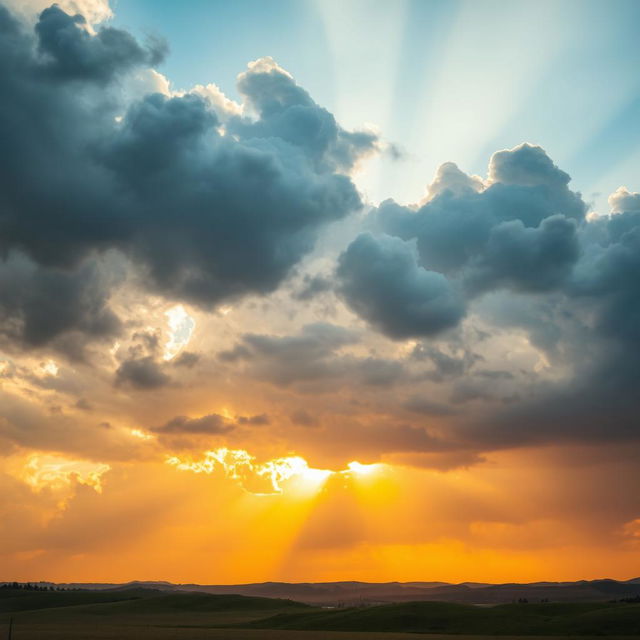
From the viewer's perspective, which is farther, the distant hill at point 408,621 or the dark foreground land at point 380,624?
the distant hill at point 408,621

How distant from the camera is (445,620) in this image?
122 m

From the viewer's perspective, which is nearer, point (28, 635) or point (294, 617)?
point (28, 635)

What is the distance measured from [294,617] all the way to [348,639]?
49.9m

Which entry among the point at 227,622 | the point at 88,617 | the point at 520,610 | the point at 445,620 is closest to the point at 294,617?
the point at 227,622

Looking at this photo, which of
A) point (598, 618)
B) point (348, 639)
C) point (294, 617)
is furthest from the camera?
point (294, 617)

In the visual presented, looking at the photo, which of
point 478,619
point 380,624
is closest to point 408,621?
point 380,624

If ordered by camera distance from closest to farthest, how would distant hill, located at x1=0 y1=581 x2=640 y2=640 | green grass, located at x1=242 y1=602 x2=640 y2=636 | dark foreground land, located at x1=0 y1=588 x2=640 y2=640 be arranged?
dark foreground land, located at x1=0 y1=588 x2=640 y2=640 < distant hill, located at x1=0 y1=581 x2=640 y2=640 < green grass, located at x1=242 y1=602 x2=640 y2=636

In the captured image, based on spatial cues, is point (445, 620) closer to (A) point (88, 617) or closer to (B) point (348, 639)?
(B) point (348, 639)

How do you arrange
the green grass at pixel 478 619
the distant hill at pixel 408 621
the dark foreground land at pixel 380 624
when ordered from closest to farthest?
the dark foreground land at pixel 380 624 < the distant hill at pixel 408 621 < the green grass at pixel 478 619

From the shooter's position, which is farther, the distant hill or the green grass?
the green grass

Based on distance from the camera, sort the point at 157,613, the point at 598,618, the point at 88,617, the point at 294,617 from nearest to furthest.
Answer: the point at 598,618
the point at 294,617
the point at 88,617
the point at 157,613

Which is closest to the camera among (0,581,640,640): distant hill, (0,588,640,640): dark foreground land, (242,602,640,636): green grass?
(0,588,640,640): dark foreground land

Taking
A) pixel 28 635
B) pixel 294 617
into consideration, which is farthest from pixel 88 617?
pixel 28 635

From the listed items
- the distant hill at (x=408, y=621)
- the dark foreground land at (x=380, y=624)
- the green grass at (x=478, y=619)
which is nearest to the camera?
the dark foreground land at (x=380, y=624)
